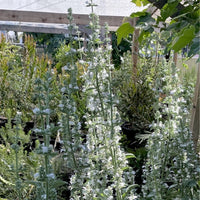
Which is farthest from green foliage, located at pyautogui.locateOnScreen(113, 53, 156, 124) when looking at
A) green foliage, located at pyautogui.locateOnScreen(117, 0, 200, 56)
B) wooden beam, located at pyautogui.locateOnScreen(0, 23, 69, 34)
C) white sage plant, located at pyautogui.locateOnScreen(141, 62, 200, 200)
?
wooden beam, located at pyautogui.locateOnScreen(0, 23, 69, 34)

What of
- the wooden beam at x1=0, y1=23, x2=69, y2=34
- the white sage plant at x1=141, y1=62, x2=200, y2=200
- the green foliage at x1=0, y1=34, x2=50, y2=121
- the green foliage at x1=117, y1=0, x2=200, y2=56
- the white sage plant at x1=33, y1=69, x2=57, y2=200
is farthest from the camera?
the wooden beam at x1=0, y1=23, x2=69, y2=34

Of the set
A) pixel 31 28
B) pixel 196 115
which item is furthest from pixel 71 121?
pixel 31 28

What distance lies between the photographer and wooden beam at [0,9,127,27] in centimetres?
501

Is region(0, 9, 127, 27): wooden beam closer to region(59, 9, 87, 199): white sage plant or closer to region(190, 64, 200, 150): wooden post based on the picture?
region(190, 64, 200, 150): wooden post

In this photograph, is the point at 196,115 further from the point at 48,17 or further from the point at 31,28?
the point at 31,28

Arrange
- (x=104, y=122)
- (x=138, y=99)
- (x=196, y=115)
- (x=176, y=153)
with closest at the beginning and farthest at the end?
(x=104, y=122) < (x=176, y=153) < (x=196, y=115) < (x=138, y=99)

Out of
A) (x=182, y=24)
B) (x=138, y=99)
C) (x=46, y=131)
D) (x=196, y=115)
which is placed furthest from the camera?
(x=138, y=99)

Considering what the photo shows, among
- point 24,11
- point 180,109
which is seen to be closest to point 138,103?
point 180,109

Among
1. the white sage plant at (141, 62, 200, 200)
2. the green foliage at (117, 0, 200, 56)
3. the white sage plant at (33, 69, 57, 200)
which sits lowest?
the white sage plant at (141, 62, 200, 200)

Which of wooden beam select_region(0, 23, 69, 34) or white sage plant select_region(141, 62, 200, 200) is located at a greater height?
wooden beam select_region(0, 23, 69, 34)

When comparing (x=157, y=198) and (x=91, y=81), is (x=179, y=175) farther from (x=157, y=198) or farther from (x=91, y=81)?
(x=91, y=81)

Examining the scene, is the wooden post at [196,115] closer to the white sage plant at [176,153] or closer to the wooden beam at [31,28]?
the white sage plant at [176,153]

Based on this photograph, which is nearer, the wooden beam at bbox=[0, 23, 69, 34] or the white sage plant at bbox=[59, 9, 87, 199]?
the white sage plant at bbox=[59, 9, 87, 199]

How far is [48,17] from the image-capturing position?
16.6 feet
